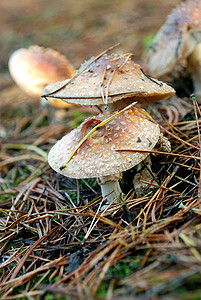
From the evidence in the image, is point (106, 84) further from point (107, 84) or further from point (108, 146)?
point (108, 146)

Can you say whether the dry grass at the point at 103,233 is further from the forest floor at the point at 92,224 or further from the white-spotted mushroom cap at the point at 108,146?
the white-spotted mushroom cap at the point at 108,146

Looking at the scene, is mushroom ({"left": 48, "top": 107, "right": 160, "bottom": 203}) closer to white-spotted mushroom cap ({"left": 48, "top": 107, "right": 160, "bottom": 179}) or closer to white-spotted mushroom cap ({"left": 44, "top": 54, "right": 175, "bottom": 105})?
white-spotted mushroom cap ({"left": 48, "top": 107, "right": 160, "bottom": 179})

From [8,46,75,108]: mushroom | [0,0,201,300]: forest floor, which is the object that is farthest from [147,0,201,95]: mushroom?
[8,46,75,108]: mushroom

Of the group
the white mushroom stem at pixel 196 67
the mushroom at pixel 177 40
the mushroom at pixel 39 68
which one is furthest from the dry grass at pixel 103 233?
the mushroom at pixel 39 68

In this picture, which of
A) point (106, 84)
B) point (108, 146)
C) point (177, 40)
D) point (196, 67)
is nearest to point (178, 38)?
point (177, 40)

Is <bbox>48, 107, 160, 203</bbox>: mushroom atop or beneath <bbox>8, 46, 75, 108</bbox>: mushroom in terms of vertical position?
beneath

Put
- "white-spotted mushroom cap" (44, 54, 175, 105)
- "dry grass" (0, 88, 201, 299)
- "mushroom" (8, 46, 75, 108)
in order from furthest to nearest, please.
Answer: "mushroom" (8, 46, 75, 108) → "white-spotted mushroom cap" (44, 54, 175, 105) → "dry grass" (0, 88, 201, 299)

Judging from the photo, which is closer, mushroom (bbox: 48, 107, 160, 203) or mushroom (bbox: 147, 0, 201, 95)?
mushroom (bbox: 48, 107, 160, 203)
